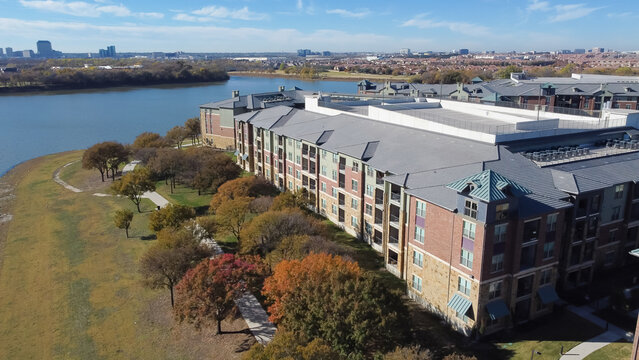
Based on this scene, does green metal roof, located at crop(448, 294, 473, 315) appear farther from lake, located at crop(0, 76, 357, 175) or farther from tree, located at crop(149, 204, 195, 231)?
lake, located at crop(0, 76, 357, 175)

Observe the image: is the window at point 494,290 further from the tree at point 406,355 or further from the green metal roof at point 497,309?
the tree at point 406,355

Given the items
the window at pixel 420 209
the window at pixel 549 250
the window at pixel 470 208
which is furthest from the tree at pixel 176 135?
the window at pixel 549 250

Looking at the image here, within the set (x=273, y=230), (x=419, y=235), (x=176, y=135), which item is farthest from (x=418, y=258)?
(x=176, y=135)

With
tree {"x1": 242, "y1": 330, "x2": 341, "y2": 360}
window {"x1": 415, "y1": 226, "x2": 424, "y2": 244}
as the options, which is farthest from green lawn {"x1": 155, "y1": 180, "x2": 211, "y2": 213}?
tree {"x1": 242, "y1": 330, "x2": 341, "y2": 360}

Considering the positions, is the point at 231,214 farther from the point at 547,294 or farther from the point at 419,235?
the point at 547,294

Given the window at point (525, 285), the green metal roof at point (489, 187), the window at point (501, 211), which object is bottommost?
the window at point (525, 285)

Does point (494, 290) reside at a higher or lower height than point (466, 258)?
lower
